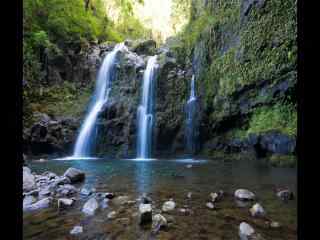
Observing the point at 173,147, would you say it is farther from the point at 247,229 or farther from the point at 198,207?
the point at 247,229

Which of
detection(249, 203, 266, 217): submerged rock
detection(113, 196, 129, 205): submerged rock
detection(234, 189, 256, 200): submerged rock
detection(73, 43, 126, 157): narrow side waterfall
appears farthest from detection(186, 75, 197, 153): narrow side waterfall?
detection(249, 203, 266, 217): submerged rock

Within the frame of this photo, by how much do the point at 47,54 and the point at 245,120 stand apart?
18.6 m

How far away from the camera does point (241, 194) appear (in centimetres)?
520

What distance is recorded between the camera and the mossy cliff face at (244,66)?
12617mm

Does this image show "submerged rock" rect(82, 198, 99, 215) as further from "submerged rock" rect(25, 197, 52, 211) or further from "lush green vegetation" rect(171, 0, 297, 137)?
"lush green vegetation" rect(171, 0, 297, 137)

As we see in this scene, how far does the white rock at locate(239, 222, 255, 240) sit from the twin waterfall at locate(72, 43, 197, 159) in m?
14.1

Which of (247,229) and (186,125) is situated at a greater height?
(186,125)

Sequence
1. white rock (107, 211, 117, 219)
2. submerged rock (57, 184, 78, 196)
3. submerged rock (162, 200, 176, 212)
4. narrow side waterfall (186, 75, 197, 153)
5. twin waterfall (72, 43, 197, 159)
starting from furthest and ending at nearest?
twin waterfall (72, 43, 197, 159)
narrow side waterfall (186, 75, 197, 153)
submerged rock (57, 184, 78, 196)
submerged rock (162, 200, 176, 212)
white rock (107, 211, 117, 219)

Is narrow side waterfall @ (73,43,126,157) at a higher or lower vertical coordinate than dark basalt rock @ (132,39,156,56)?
lower

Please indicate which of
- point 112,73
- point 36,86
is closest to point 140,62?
point 112,73

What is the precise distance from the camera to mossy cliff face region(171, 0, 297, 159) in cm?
1262

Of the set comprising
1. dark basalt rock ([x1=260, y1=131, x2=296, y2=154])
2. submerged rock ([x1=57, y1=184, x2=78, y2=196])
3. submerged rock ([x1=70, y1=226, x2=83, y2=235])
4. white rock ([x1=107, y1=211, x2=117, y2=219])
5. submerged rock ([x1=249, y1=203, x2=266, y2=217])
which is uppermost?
dark basalt rock ([x1=260, y1=131, x2=296, y2=154])

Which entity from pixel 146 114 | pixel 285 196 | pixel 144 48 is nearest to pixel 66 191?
pixel 285 196

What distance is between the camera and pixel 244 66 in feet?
49.8
